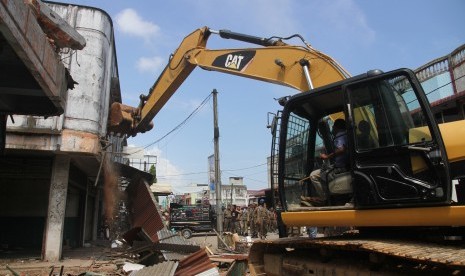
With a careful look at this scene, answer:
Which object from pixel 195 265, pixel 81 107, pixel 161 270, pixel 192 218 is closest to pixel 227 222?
pixel 192 218

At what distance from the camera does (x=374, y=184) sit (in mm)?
4168

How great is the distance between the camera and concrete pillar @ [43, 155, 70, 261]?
1320 centimetres

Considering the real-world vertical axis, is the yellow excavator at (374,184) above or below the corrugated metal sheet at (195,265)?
above

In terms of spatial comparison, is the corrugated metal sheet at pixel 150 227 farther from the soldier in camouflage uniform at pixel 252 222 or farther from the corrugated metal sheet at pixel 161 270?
the soldier in camouflage uniform at pixel 252 222

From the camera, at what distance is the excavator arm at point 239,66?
21.4ft

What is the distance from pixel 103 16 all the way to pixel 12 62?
10.2 m

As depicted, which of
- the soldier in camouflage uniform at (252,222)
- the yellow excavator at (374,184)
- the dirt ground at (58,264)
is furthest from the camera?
the soldier in camouflage uniform at (252,222)

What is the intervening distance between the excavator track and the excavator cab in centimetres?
43

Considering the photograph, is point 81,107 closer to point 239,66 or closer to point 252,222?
point 239,66

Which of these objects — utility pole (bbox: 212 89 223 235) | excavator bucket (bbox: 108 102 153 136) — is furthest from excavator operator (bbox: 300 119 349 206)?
utility pole (bbox: 212 89 223 235)

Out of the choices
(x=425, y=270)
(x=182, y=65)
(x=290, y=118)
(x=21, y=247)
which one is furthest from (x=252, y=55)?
(x=21, y=247)

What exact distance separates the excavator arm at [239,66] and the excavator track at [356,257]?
271 cm

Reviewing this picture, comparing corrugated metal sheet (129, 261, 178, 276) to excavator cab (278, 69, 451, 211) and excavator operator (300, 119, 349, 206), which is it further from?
excavator operator (300, 119, 349, 206)

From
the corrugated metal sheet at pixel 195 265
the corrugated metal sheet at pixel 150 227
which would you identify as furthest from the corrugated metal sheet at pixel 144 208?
the corrugated metal sheet at pixel 195 265
